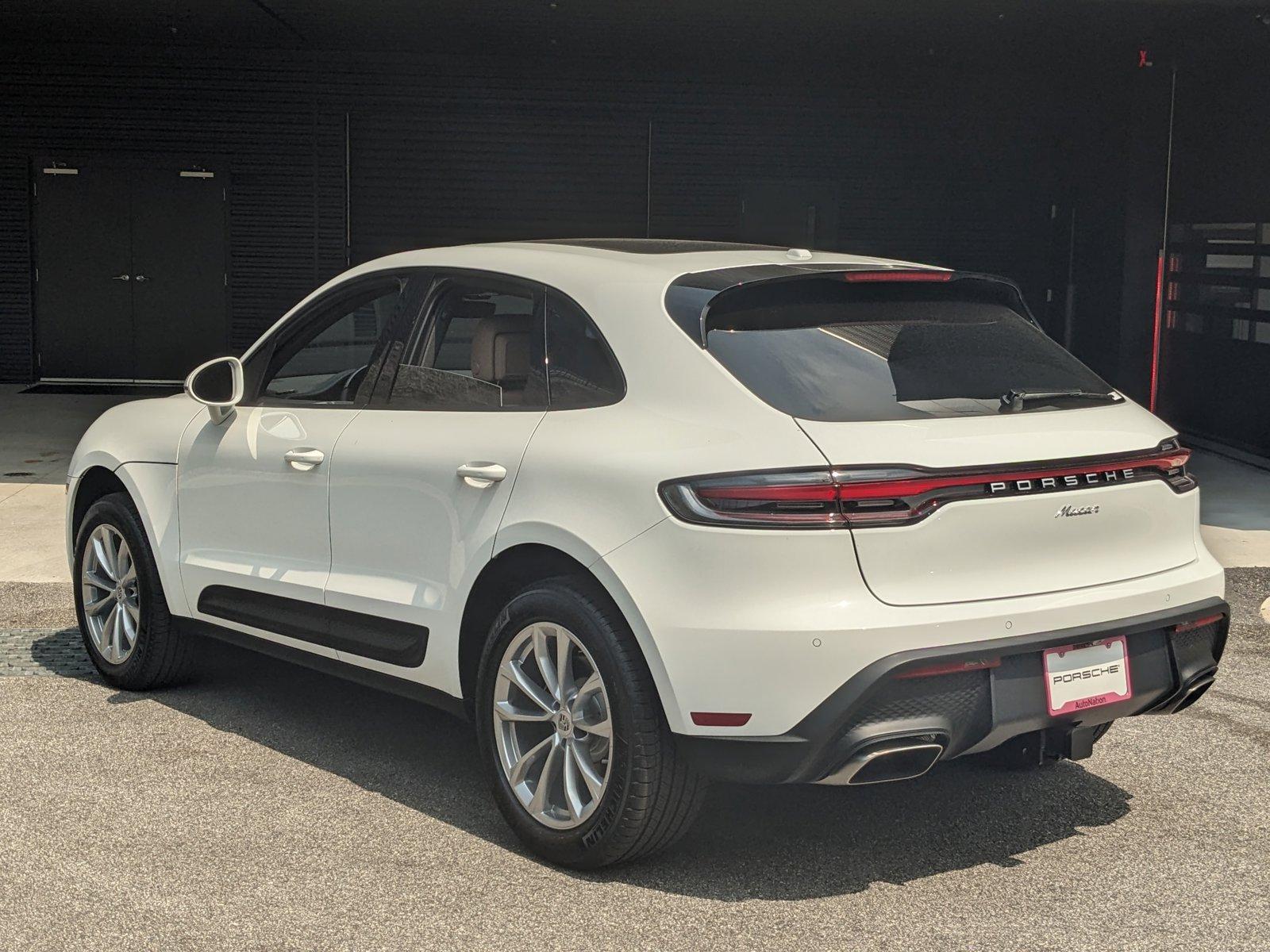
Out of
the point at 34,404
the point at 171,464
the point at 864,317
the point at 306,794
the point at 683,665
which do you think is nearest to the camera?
the point at 683,665

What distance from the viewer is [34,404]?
1545 cm

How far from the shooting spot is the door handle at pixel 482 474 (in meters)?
4.18

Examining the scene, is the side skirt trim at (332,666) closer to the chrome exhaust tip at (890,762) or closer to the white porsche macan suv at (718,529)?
the white porsche macan suv at (718,529)

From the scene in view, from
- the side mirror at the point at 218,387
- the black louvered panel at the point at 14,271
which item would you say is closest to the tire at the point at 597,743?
the side mirror at the point at 218,387

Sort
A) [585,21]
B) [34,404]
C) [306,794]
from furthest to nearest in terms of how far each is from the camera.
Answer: [34,404] → [585,21] → [306,794]

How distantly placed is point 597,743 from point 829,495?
94 centimetres

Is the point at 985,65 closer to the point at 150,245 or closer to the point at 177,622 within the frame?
the point at 150,245

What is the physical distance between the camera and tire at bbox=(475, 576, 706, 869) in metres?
3.79

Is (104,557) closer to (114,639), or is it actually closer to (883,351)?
(114,639)

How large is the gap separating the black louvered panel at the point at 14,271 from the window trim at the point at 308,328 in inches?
509

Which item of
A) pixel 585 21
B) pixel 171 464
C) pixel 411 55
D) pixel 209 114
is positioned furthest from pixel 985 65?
pixel 171 464

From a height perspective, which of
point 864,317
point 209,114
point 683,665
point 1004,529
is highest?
point 209,114

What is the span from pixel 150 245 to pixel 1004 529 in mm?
15050

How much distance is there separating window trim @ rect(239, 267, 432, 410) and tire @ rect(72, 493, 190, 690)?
740 millimetres
